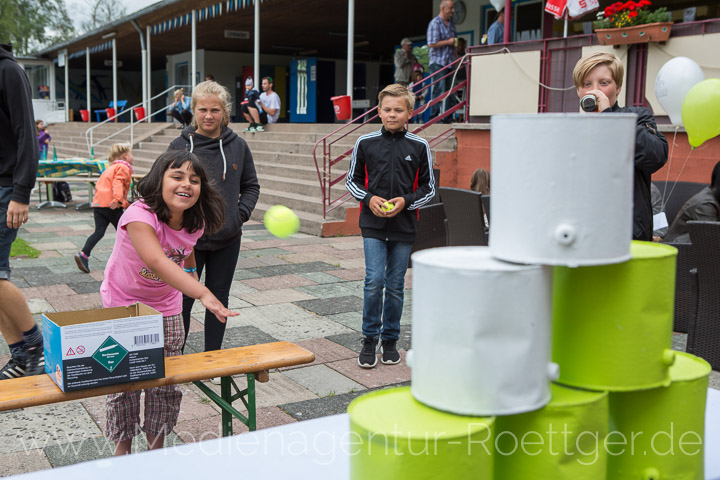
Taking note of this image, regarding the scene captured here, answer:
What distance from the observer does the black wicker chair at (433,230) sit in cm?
685

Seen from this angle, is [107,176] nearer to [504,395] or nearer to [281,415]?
[281,415]

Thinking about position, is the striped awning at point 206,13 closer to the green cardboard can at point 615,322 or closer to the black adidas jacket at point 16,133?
the black adidas jacket at point 16,133

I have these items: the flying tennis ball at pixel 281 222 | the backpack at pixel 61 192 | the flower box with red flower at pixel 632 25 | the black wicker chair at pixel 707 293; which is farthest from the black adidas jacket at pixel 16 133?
the backpack at pixel 61 192

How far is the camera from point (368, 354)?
181 inches

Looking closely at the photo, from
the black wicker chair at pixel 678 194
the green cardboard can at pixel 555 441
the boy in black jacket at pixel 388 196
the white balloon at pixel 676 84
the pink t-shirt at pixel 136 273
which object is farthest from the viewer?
the black wicker chair at pixel 678 194

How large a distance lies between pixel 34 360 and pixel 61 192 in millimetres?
11963

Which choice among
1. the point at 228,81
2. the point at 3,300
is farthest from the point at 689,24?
the point at 228,81

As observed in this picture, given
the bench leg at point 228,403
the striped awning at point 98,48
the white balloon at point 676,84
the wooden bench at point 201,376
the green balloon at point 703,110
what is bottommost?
the bench leg at point 228,403

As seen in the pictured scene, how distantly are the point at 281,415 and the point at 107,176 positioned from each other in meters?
5.46

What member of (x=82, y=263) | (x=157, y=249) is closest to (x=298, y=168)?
(x=82, y=263)

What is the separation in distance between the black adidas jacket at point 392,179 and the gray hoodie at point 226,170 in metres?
0.76

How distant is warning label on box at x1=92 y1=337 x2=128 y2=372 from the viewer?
247 cm

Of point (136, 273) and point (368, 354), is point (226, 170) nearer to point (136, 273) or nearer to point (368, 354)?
point (136, 273)

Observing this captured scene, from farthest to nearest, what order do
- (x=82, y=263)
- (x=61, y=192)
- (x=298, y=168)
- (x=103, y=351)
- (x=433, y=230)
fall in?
1. (x=61, y=192)
2. (x=298, y=168)
3. (x=82, y=263)
4. (x=433, y=230)
5. (x=103, y=351)
